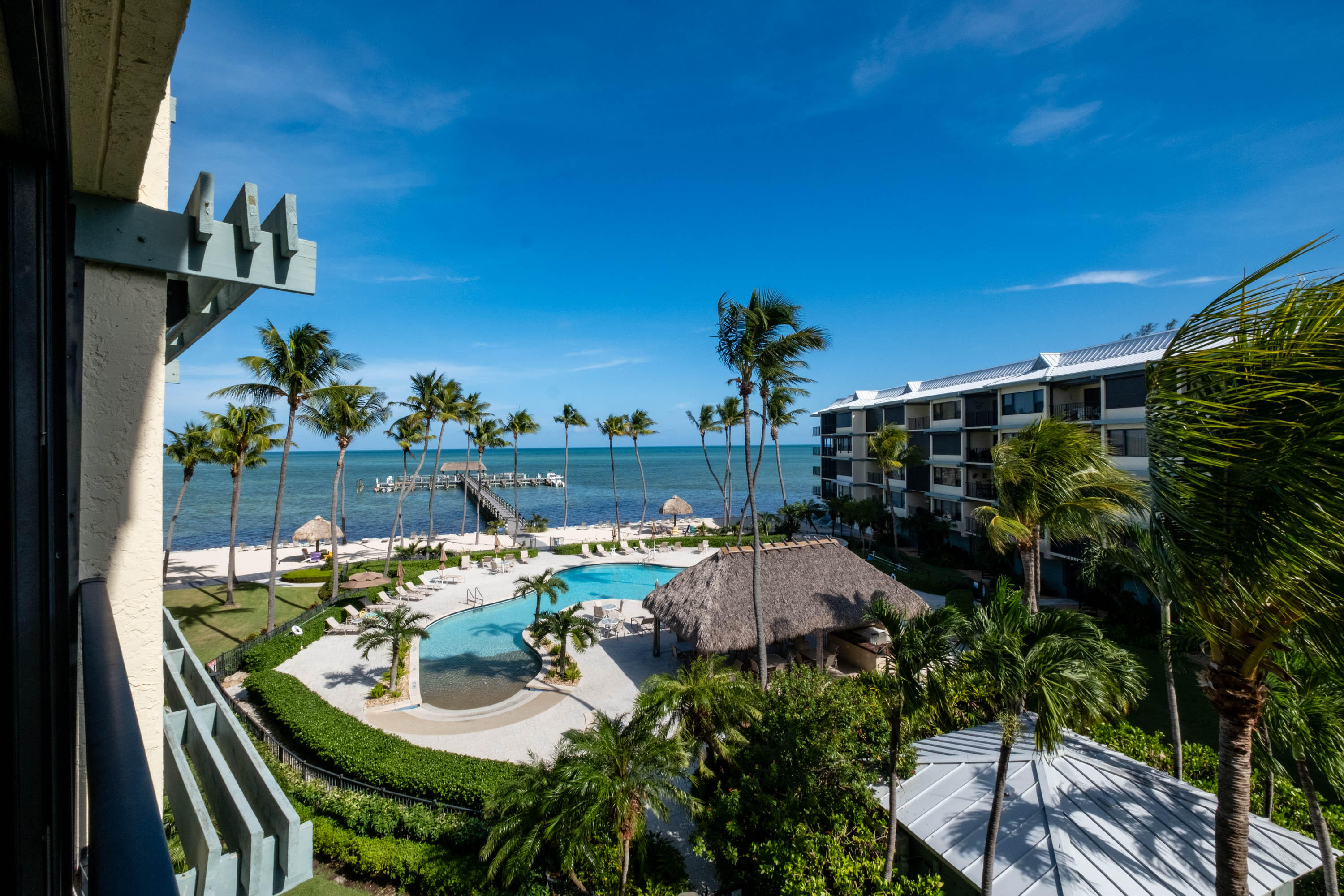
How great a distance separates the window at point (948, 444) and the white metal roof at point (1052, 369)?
2.08 meters

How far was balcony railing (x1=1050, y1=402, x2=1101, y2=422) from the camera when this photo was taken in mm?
23203

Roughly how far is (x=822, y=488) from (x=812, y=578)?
29.3 meters

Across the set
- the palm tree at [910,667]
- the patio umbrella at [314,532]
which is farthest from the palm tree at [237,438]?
the palm tree at [910,667]

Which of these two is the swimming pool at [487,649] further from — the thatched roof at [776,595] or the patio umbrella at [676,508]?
the patio umbrella at [676,508]

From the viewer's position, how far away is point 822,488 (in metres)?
46.3

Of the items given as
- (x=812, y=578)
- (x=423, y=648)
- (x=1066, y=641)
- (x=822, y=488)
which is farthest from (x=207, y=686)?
(x=822, y=488)

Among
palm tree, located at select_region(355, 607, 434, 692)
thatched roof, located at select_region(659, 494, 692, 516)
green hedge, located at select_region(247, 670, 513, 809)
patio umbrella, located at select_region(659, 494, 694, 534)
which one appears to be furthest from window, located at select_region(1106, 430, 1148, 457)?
thatched roof, located at select_region(659, 494, 692, 516)

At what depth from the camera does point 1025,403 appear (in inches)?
1026

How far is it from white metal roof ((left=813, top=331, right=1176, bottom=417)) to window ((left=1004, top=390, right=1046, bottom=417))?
0.53 m

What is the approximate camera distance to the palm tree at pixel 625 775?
8156 mm

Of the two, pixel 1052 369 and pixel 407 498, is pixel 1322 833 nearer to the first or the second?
pixel 1052 369

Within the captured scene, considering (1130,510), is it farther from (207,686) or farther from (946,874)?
(207,686)

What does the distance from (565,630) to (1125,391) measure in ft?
68.8

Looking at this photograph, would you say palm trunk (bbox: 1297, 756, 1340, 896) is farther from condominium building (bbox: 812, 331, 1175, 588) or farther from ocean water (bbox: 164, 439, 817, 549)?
ocean water (bbox: 164, 439, 817, 549)
